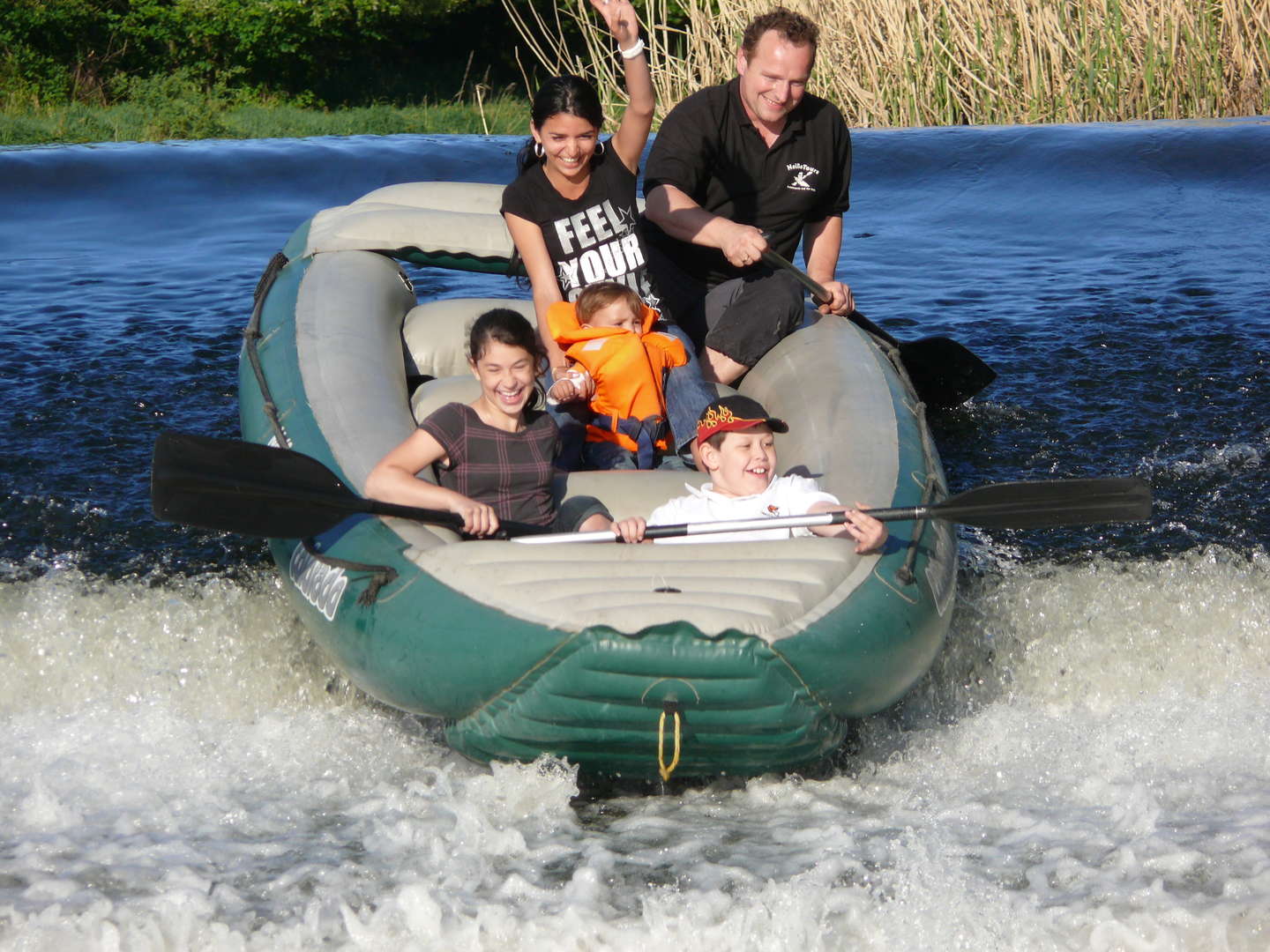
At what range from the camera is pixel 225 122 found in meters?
14.1

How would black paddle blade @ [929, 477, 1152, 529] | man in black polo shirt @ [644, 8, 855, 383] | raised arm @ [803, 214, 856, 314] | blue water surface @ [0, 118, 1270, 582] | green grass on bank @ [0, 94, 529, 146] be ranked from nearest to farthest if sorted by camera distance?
black paddle blade @ [929, 477, 1152, 529] → man in black polo shirt @ [644, 8, 855, 383] → raised arm @ [803, 214, 856, 314] → blue water surface @ [0, 118, 1270, 582] → green grass on bank @ [0, 94, 529, 146]

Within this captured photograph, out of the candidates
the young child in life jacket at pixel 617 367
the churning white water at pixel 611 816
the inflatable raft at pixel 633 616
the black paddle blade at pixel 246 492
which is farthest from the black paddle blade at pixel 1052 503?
the black paddle blade at pixel 246 492

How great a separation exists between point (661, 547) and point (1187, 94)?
7.45 m

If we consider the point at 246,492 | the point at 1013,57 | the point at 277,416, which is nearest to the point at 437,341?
the point at 277,416

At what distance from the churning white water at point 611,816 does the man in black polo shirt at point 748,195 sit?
41.3 inches

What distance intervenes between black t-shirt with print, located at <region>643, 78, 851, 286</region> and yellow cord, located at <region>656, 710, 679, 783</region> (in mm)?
1869

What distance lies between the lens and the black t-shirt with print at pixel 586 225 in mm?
3916

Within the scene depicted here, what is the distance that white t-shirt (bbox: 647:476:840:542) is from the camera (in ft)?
10.2

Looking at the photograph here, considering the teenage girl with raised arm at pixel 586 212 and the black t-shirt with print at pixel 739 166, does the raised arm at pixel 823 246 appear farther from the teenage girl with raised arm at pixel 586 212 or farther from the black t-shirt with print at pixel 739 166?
the teenage girl with raised arm at pixel 586 212

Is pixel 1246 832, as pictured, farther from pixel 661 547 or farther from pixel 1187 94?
pixel 1187 94

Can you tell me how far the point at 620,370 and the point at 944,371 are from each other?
2043mm

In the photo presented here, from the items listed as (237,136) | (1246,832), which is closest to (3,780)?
(1246,832)

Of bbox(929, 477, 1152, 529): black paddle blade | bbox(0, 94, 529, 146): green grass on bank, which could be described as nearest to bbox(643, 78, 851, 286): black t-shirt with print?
bbox(929, 477, 1152, 529): black paddle blade

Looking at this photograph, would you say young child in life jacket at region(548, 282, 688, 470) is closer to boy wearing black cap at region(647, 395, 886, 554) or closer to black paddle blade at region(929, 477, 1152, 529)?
boy wearing black cap at region(647, 395, 886, 554)
